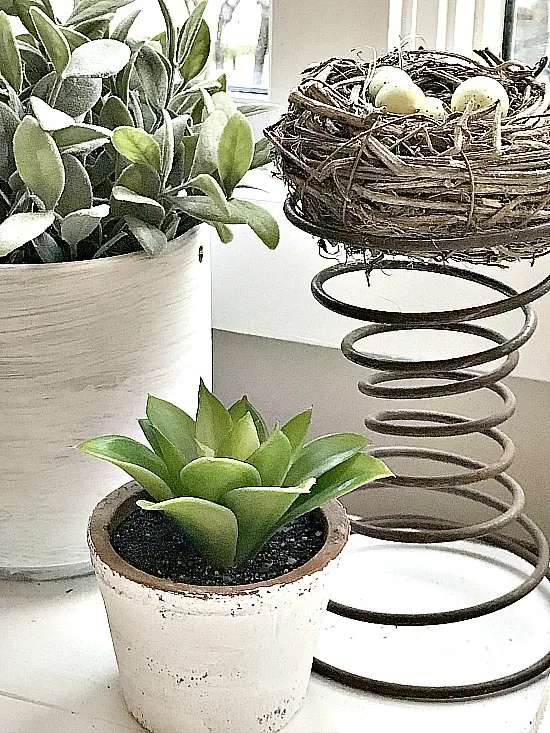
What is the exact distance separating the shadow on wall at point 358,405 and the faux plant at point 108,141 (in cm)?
26

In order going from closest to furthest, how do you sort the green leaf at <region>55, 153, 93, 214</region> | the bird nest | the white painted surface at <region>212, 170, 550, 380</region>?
the bird nest, the green leaf at <region>55, 153, 93, 214</region>, the white painted surface at <region>212, 170, 550, 380</region>

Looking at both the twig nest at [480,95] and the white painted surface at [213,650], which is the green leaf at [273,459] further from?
the twig nest at [480,95]

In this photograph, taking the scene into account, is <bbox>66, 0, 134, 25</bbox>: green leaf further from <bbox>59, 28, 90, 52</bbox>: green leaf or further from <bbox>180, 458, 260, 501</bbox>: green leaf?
<bbox>180, 458, 260, 501</bbox>: green leaf

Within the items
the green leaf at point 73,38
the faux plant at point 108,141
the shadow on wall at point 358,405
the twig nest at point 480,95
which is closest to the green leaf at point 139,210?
the faux plant at point 108,141

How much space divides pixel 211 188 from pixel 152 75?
0.15 meters

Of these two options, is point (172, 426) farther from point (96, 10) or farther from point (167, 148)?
point (96, 10)

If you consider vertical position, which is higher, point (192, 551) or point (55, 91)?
point (55, 91)

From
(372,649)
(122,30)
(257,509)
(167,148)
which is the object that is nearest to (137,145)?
(167,148)

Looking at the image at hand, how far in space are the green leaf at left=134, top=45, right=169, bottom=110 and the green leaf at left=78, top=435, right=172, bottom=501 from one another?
26cm

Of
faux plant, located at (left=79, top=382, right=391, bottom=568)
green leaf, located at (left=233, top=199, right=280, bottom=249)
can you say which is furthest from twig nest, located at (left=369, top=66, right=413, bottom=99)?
faux plant, located at (left=79, top=382, right=391, bottom=568)

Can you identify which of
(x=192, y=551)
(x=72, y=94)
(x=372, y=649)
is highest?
(x=72, y=94)

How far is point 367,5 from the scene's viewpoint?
2.83 feet

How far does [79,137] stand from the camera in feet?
2.10

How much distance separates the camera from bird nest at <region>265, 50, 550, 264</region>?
0.56 meters
